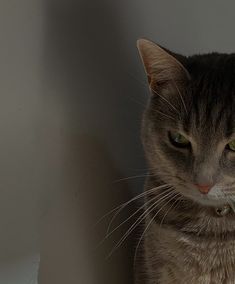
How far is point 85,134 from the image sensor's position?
1.43 m

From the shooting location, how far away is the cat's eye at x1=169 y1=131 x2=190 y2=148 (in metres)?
1.23

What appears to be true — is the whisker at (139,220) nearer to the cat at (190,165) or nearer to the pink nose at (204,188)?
the cat at (190,165)

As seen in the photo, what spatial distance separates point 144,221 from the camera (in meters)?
1.48

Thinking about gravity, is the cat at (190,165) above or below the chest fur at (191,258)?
above

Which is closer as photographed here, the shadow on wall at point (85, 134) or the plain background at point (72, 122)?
the plain background at point (72, 122)

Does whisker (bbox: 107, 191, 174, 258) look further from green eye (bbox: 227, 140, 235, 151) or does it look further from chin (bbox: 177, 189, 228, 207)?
green eye (bbox: 227, 140, 235, 151)

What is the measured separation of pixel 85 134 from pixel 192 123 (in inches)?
13.4

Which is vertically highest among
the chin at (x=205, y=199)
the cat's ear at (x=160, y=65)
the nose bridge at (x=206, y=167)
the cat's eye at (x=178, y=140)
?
the cat's ear at (x=160, y=65)

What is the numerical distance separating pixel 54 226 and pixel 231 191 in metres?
0.46

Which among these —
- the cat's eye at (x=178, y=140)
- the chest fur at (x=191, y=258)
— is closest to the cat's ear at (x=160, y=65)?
the cat's eye at (x=178, y=140)

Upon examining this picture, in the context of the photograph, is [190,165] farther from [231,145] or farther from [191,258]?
[191,258]

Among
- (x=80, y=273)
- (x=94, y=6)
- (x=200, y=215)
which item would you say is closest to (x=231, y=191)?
(x=200, y=215)

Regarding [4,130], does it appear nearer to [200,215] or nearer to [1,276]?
[1,276]

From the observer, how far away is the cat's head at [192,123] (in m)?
1.16
